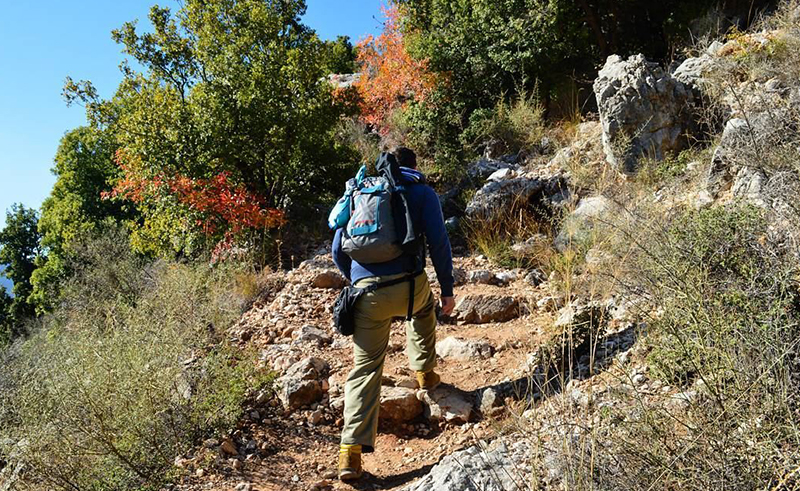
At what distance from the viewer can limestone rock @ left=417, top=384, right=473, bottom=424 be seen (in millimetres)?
3373

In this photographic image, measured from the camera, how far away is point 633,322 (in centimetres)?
A: 357

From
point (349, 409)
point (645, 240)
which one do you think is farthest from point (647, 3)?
point (349, 409)

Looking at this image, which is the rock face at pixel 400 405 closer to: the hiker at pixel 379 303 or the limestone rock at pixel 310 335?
the hiker at pixel 379 303

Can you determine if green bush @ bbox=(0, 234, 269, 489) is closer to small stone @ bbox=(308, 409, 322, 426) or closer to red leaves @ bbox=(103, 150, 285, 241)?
small stone @ bbox=(308, 409, 322, 426)

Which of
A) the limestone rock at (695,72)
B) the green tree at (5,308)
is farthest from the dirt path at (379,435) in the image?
the green tree at (5,308)

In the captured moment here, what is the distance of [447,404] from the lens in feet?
11.4

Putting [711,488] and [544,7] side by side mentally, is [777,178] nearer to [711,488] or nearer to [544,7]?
[711,488]

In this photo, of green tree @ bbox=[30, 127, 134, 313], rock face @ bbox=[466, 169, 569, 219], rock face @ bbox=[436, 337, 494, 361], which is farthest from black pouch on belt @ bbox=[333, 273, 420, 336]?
green tree @ bbox=[30, 127, 134, 313]

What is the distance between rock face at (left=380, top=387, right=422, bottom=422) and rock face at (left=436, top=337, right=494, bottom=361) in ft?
2.34

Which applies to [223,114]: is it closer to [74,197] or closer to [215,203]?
[215,203]

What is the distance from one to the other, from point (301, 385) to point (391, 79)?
33.2 ft

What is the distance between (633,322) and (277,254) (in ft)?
17.2

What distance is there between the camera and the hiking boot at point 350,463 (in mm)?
2924

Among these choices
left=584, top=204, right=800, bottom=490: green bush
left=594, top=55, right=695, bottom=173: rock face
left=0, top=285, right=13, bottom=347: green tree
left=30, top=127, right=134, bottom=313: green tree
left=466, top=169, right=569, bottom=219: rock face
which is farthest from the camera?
left=0, top=285, right=13, bottom=347: green tree
